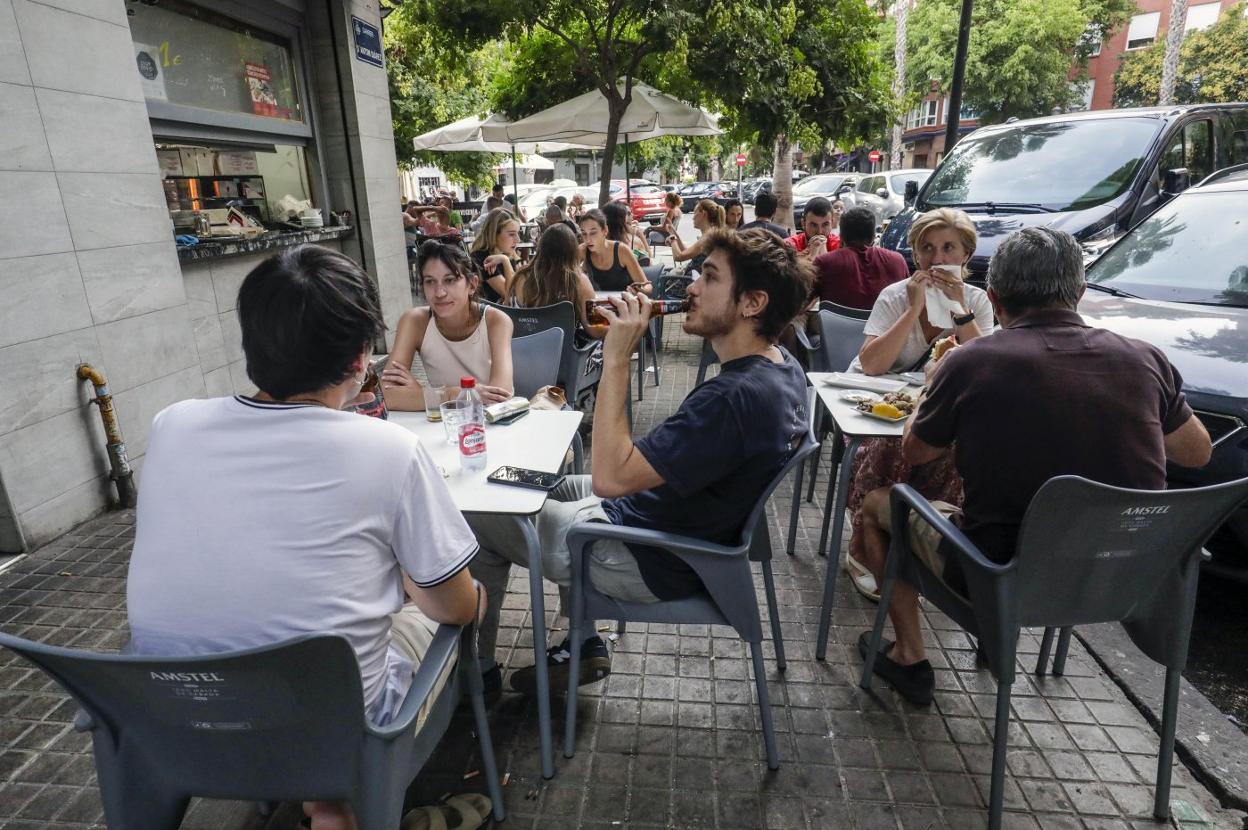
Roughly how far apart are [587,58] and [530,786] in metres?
7.74

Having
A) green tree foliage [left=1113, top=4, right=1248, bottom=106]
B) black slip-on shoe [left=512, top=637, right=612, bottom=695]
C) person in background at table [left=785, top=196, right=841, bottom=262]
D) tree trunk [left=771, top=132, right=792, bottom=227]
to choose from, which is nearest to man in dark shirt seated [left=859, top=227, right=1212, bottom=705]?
black slip-on shoe [left=512, top=637, right=612, bottom=695]

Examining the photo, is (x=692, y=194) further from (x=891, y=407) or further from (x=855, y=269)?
(x=891, y=407)

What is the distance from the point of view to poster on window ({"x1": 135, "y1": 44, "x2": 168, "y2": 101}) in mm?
4801

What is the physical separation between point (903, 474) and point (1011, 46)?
30.2 meters

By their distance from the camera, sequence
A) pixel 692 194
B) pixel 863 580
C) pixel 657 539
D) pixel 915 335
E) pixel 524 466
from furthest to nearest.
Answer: pixel 692 194, pixel 915 335, pixel 863 580, pixel 524 466, pixel 657 539

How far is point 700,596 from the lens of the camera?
7.27 feet

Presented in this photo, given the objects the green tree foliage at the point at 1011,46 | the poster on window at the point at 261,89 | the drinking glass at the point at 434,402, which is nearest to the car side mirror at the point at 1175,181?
the drinking glass at the point at 434,402

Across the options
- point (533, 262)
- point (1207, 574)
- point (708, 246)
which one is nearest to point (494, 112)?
point (533, 262)

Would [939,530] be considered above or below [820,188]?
below

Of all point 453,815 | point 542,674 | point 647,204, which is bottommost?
point 453,815

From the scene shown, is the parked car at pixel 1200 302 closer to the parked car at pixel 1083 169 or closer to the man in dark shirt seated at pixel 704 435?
the parked car at pixel 1083 169

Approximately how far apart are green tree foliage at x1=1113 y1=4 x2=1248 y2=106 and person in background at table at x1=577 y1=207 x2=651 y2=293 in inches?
1146

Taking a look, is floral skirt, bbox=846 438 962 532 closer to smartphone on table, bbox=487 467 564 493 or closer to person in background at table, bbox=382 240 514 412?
smartphone on table, bbox=487 467 564 493

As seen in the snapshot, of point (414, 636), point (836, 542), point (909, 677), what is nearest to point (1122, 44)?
point (836, 542)
